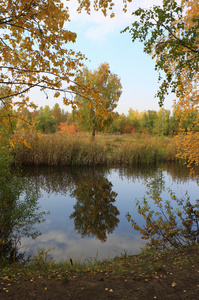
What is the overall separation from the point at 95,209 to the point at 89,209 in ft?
0.68

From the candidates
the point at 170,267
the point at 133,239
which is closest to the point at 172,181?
the point at 133,239

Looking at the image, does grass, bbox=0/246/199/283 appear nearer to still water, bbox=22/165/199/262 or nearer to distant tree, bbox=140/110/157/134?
still water, bbox=22/165/199/262

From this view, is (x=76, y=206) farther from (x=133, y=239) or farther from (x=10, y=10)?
(x=10, y=10)

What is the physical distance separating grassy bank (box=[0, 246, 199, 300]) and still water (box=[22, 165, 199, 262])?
3.67ft

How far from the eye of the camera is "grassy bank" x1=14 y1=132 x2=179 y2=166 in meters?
14.0

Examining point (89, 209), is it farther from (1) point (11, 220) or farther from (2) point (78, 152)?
(2) point (78, 152)

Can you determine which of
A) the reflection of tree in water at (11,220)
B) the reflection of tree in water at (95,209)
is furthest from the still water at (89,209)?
the reflection of tree in water at (11,220)

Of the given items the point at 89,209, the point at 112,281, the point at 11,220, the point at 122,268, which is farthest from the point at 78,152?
the point at 112,281

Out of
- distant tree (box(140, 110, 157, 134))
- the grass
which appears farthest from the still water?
distant tree (box(140, 110, 157, 134))

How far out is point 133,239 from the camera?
17.7ft

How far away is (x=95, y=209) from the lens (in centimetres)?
744

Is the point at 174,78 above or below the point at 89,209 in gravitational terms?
above

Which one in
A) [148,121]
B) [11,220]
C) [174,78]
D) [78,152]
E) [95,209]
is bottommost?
[95,209]

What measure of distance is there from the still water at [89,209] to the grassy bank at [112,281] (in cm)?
112
